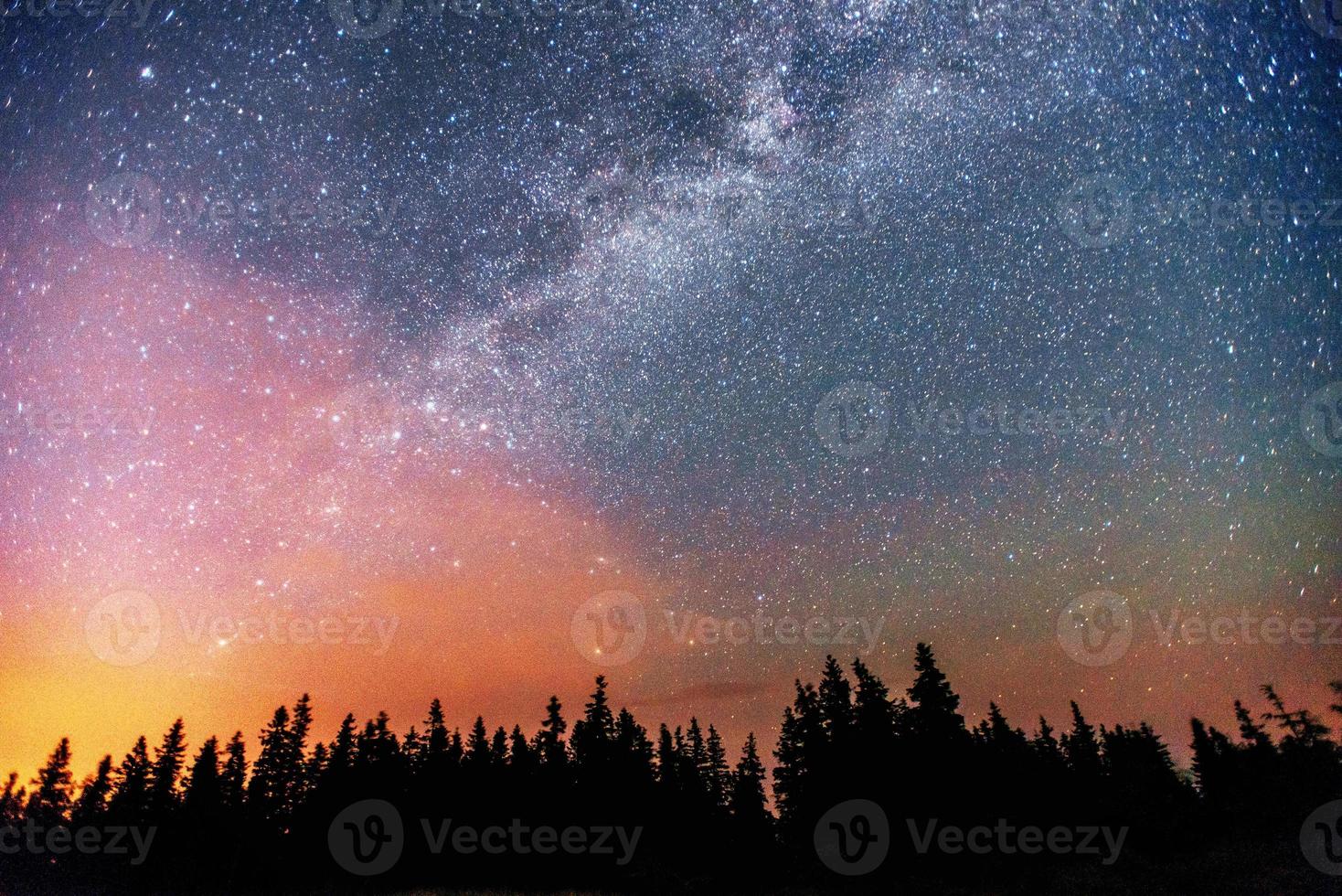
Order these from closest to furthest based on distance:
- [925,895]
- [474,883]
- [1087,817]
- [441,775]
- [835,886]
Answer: [925,895] < [835,886] < [474,883] < [1087,817] < [441,775]

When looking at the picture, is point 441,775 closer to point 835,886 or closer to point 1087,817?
point 835,886

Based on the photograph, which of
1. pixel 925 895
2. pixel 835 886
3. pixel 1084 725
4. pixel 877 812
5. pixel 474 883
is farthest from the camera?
pixel 1084 725

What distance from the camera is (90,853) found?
4694cm

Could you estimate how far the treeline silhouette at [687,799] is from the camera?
3584 centimetres

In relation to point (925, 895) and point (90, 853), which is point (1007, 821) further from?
point (90, 853)

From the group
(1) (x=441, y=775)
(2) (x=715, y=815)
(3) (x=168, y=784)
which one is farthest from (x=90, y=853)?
(2) (x=715, y=815)

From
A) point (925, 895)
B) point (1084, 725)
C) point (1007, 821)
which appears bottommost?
point (925, 895)

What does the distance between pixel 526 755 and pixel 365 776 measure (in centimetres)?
1170

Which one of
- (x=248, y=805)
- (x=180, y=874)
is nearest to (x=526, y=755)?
(x=248, y=805)

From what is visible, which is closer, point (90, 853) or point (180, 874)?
point (180, 874)

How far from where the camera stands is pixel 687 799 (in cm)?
4931

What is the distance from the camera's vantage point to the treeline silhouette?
1411 inches

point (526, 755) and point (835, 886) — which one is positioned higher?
point (526, 755)

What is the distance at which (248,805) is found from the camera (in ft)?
153
